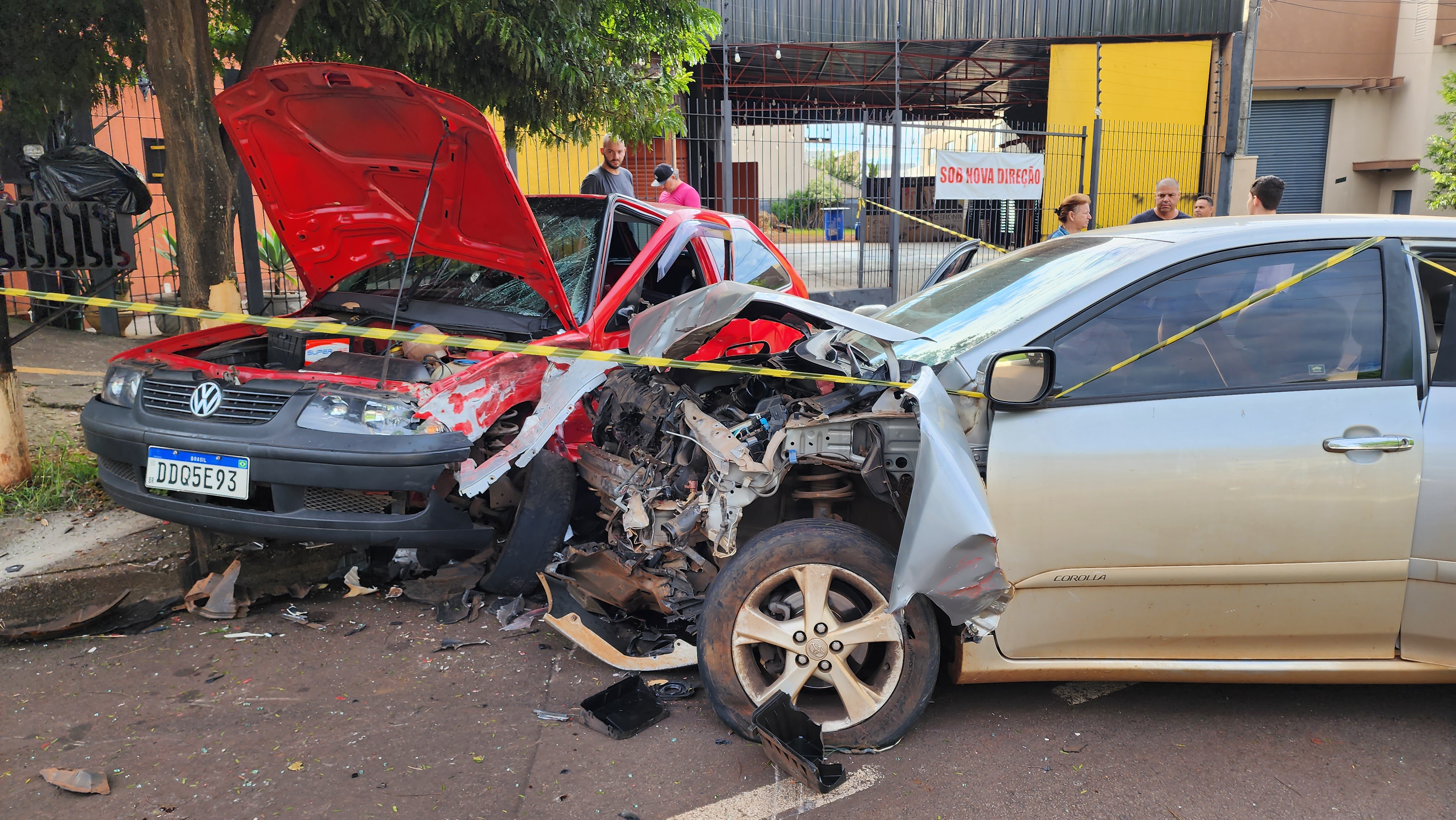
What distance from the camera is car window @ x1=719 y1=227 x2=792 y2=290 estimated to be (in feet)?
17.9

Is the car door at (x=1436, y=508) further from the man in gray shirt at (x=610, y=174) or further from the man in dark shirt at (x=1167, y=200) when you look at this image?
the man in gray shirt at (x=610, y=174)

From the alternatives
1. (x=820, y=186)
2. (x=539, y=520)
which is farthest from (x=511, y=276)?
(x=820, y=186)

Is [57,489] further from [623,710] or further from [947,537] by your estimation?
[947,537]

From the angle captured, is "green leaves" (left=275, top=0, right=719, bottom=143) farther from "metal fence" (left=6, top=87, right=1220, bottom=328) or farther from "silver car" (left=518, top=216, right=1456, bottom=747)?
"silver car" (left=518, top=216, right=1456, bottom=747)

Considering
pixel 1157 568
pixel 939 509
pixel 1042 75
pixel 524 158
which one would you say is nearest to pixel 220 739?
pixel 939 509

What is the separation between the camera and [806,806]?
2516mm

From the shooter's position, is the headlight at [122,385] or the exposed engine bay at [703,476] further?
the headlight at [122,385]

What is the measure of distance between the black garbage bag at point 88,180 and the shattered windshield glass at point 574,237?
2520 millimetres

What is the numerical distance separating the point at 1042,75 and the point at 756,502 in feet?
63.4

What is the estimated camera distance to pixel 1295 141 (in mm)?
21844

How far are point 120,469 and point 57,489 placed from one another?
123 centimetres

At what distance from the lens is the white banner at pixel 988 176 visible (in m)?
11.8

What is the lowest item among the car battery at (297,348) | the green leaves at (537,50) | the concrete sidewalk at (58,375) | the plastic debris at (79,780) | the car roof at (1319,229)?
the plastic debris at (79,780)

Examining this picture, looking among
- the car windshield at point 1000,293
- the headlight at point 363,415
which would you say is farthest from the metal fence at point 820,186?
the headlight at point 363,415
